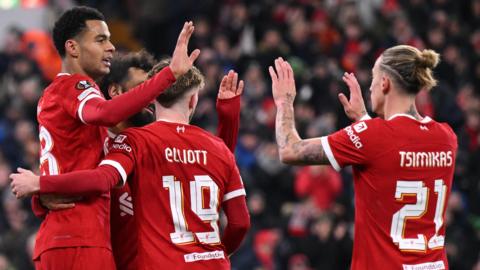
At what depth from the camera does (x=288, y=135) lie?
6.51 meters

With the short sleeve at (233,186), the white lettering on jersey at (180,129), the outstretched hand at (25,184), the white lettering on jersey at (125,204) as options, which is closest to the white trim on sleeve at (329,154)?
the short sleeve at (233,186)

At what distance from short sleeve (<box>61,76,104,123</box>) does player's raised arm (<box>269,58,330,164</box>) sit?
1051mm

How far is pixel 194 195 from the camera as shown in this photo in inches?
246

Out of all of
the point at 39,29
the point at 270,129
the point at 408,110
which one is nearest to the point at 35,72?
the point at 39,29

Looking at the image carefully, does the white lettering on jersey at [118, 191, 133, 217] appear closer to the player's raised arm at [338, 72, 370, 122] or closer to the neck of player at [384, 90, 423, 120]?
the player's raised arm at [338, 72, 370, 122]

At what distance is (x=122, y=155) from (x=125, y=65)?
1040 mm

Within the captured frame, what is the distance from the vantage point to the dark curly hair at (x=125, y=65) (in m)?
7.01

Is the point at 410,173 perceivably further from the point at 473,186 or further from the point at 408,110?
the point at 473,186

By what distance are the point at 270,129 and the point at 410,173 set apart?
8.44 m

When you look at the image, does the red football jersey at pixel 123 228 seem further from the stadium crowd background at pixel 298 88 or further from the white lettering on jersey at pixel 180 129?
the stadium crowd background at pixel 298 88

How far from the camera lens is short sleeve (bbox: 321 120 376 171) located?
6.28 m

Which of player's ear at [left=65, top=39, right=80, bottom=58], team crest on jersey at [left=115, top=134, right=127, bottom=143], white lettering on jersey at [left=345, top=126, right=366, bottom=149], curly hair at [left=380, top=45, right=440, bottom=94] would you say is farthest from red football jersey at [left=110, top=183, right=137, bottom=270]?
curly hair at [left=380, top=45, right=440, bottom=94]

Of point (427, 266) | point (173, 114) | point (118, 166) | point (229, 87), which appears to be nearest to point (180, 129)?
point (173, 114)

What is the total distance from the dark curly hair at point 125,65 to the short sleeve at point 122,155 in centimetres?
86
